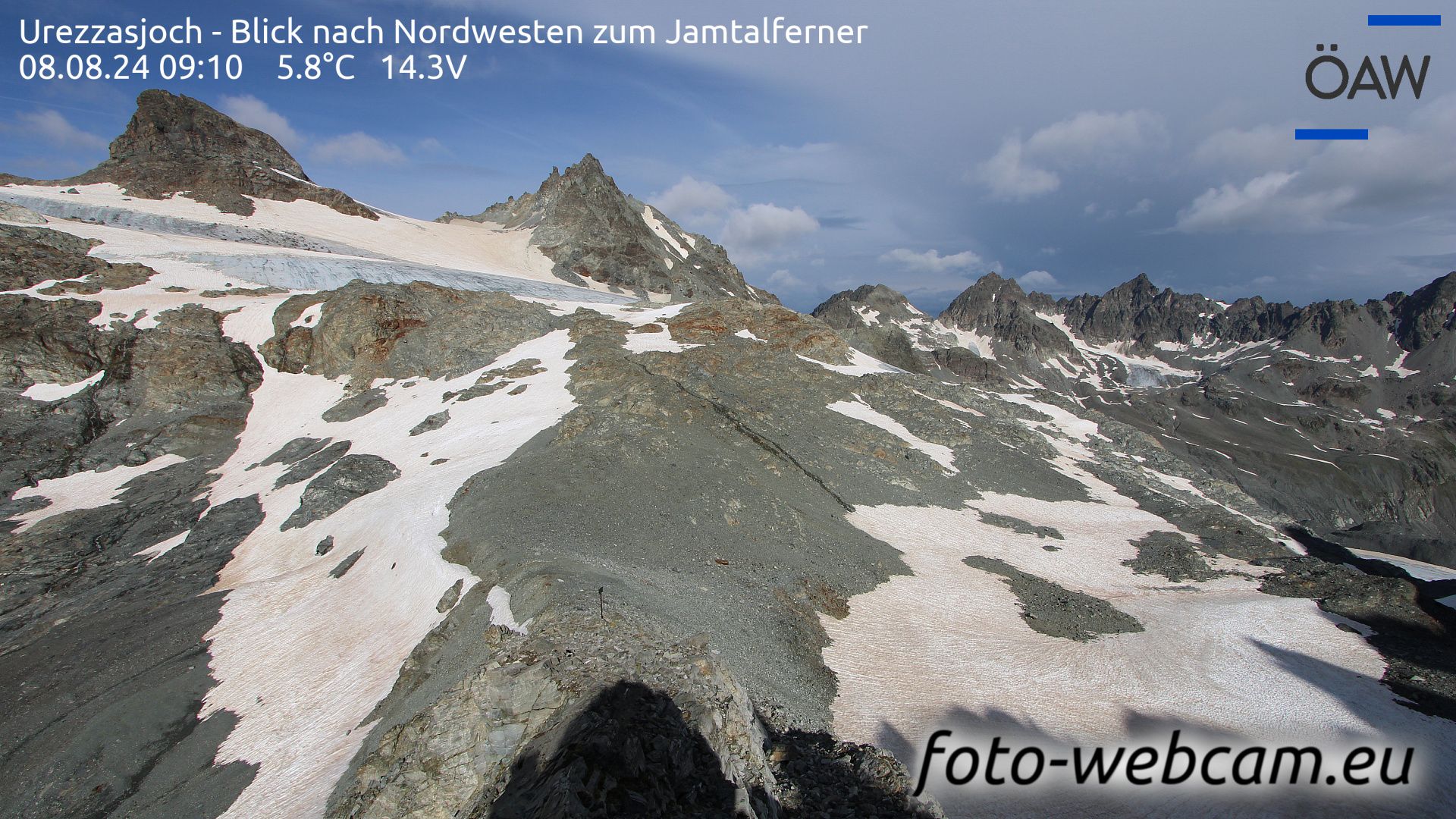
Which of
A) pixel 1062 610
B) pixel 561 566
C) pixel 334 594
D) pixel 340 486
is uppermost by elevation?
pixel 561 566

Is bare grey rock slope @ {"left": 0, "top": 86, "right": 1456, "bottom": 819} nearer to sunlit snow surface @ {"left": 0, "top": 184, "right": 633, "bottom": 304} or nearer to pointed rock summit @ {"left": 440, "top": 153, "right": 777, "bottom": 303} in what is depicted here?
sunlit snow surface @ {"left": 0, "top": 184, "right": 633, "bottom": 304}

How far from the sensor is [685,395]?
38125 mm

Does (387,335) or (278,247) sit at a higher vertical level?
(278,247)

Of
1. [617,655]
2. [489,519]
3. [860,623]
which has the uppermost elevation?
[617,655]

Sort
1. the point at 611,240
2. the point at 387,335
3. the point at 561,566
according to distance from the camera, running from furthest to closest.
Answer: the point at 611,240
the point at 387,335
the point at 561,566

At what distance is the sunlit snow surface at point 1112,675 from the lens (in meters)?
15.3

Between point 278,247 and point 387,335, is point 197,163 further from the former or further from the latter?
point 387,335

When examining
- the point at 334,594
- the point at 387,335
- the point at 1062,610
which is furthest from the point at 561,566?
the point at 387,335

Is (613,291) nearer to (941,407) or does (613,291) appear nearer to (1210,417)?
(941,407)

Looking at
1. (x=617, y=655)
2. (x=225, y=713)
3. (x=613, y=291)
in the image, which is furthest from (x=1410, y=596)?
(x=613, y=291)

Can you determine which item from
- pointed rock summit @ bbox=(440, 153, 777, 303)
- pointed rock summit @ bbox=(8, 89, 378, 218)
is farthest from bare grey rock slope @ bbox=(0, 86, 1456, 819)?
pointed rock summit @ bbox=(440, 153, 777, 303)

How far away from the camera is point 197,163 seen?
268ft

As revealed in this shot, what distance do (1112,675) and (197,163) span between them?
378 feet

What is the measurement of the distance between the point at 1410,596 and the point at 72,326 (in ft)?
266
